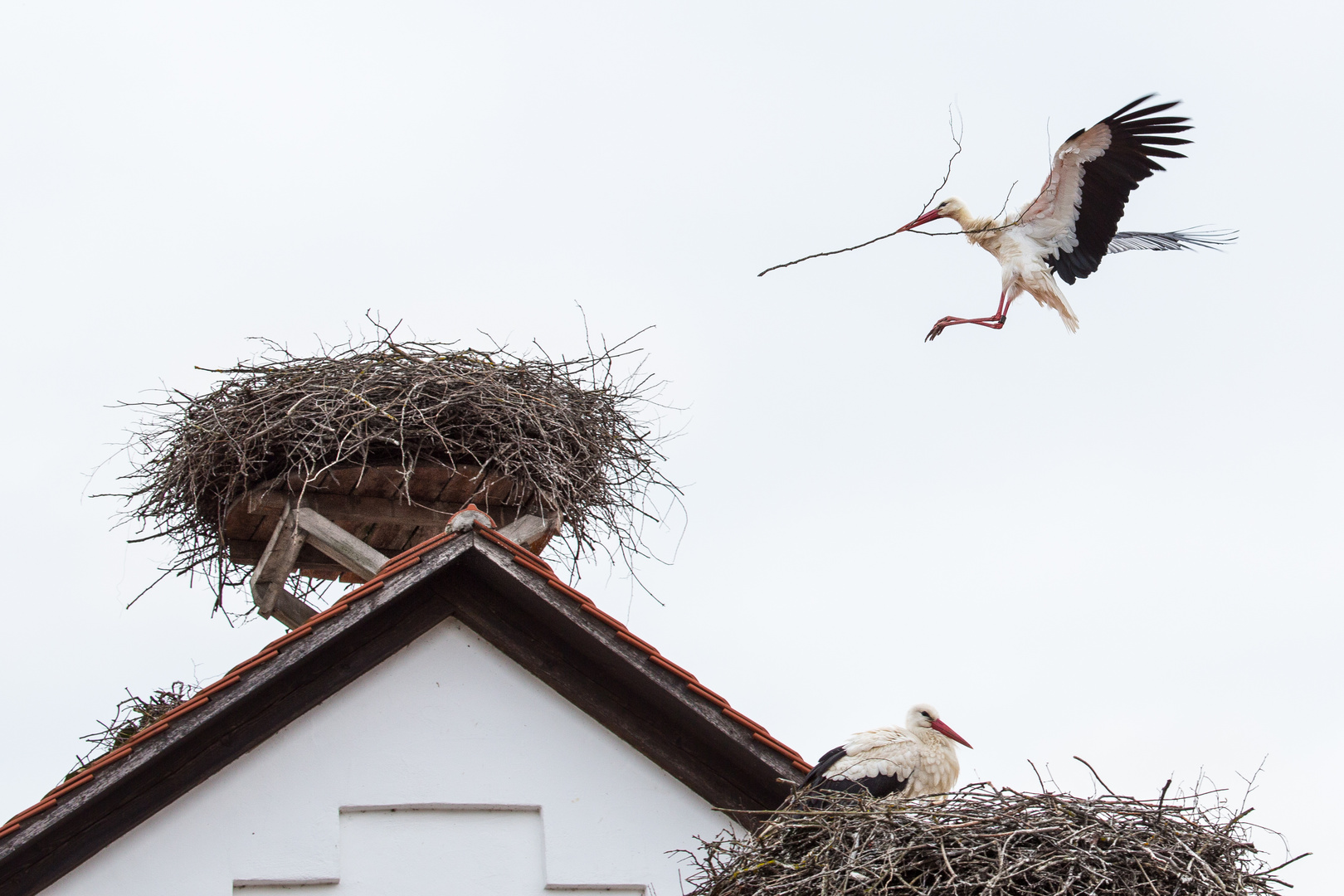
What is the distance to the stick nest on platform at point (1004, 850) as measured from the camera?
13.9 ft

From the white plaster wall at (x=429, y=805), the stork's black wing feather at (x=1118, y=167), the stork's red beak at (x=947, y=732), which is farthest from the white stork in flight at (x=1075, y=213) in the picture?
the white plaster wall at (x=429, y=805)

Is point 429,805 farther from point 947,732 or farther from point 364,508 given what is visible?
point 364,508

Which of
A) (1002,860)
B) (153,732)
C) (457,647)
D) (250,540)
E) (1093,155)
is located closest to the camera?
(1002,860)

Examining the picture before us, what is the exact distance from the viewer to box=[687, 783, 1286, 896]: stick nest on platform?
13.9 feet

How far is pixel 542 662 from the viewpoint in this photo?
5.69m

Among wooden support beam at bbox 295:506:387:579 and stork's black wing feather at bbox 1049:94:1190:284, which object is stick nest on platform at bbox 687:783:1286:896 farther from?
stork's black wing feather at bbox 1049:94:1190:284

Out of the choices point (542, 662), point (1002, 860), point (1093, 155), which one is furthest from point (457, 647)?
point (1093, 155)

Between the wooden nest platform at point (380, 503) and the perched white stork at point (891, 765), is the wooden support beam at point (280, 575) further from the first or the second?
the perched white stork at point (891, 765)

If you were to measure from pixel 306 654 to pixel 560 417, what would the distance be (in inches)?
137

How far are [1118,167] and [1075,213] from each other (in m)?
0.35

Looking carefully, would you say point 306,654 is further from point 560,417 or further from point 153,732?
point 560,417

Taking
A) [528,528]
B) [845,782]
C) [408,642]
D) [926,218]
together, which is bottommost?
[408,642]

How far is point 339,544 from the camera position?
7.59 m

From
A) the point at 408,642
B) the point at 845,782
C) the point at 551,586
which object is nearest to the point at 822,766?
the point at 845,782
